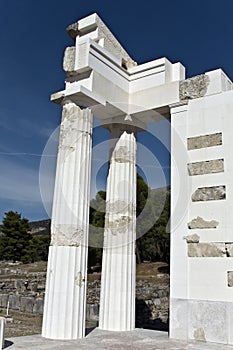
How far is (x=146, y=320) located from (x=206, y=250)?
19.7 ft

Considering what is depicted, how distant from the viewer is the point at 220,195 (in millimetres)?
7352

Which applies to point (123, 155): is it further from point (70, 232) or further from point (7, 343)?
point (7, 343)

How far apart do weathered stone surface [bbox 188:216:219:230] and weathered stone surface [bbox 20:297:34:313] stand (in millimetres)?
8081

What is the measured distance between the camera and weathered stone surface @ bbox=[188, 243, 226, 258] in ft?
23.3

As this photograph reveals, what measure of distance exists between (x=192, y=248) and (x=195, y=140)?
7.29ft

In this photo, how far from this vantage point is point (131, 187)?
359 inches

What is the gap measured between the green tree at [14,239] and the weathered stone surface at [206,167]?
34.4 metres

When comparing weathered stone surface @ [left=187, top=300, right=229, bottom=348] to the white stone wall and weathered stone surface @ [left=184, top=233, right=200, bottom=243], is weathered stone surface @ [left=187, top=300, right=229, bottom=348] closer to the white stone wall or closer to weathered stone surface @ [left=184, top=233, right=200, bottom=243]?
the white stone wall

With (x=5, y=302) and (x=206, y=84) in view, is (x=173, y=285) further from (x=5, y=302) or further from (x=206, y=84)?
(x=5, y=302)

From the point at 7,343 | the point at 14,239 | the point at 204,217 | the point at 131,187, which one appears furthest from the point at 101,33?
the point at 14,239

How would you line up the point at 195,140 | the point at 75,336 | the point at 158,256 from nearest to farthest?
the point at 75,336 < the point at 195,140 < the point at 158,256


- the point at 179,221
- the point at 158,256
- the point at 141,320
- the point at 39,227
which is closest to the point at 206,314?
the point at 179,221

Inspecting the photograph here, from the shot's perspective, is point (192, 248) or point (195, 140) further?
point (195, 140)

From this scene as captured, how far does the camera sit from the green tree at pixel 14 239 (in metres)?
39.7
